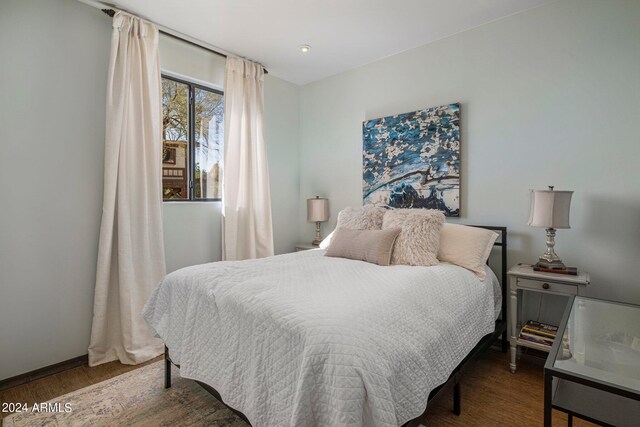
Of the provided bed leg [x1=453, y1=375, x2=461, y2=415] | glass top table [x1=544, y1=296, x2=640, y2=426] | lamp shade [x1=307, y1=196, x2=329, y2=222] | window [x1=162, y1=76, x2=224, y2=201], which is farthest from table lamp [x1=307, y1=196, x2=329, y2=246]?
glass top table [x1=544, y1=296, x2=640, y2=426]

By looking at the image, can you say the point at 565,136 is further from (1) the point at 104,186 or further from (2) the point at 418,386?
(1) the point at 104,186

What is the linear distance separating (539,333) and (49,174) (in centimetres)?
361

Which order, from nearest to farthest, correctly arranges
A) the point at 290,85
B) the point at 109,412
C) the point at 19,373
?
1. the point at 109,412
2. the point at 19,373
3. the point at 290,85

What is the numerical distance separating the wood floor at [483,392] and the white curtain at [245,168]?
1.46 m

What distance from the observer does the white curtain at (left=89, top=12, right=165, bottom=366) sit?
7.93 feet

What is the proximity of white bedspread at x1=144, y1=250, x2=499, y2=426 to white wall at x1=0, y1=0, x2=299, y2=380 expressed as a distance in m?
0.93

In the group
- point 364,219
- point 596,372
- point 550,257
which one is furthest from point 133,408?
point 550,257

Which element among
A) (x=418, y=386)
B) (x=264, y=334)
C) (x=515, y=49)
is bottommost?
(x=418, y=386)

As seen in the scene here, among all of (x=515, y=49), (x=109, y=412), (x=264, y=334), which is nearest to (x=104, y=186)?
(x=109, y=412)

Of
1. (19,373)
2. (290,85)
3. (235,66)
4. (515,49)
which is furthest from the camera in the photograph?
(290,85)

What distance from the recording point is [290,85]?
4027 mm

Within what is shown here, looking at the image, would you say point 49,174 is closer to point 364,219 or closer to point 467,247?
point 364,219

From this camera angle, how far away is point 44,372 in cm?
226

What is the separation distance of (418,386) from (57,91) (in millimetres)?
2956
